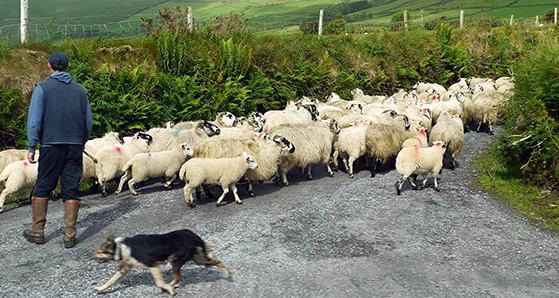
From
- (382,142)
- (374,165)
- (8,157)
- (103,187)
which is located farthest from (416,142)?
(8,157)

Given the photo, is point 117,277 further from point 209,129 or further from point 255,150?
point 209,129

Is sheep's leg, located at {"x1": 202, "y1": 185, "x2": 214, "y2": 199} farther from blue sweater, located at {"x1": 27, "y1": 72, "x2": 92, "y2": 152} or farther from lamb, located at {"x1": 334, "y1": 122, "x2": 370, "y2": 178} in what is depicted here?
lamb, located at {"x1": 334, "y1": 122, "x2": 370, "y2": 178}

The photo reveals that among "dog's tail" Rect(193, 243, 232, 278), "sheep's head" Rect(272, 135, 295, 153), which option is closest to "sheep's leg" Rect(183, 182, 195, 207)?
"sheep's head" Rect(272, 135, 295, 153)

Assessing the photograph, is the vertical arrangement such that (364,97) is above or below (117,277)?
above

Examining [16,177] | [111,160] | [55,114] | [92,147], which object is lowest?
[16,177]

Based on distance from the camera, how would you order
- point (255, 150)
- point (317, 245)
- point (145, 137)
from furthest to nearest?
point (145, 137) → point (255, 150) → point (317, 245)

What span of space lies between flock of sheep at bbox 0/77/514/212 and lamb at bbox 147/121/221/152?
0.02 m

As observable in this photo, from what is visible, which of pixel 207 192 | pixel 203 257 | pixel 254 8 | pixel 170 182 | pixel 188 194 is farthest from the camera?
pixel 254 8

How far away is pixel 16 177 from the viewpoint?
8.84 m

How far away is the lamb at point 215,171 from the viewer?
9.02 metres

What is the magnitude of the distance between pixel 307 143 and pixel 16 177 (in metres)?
6.14

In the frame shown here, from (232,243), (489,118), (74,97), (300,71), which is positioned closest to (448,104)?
(489,118)

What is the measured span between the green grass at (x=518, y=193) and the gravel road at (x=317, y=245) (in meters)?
0.38

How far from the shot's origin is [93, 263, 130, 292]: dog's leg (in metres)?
5.33
